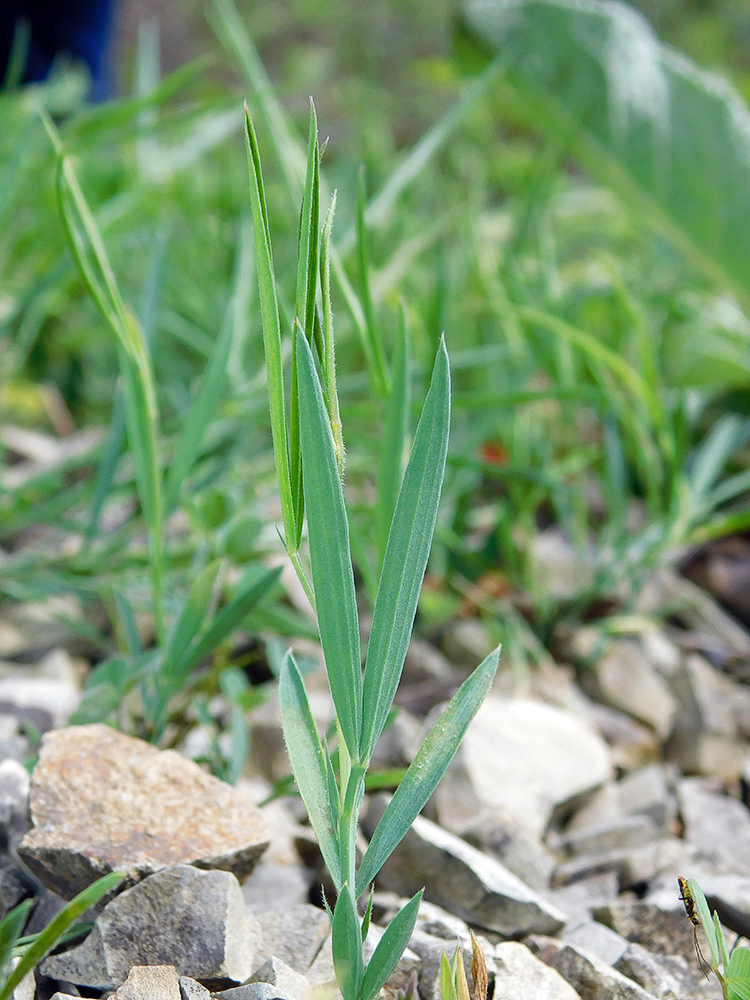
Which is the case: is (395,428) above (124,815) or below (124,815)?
above

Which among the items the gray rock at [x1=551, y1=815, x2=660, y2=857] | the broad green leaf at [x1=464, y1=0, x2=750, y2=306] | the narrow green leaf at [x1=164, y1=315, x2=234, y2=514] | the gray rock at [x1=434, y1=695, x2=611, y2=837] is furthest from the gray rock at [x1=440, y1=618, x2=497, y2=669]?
the broad green leaf at [x1=464, y1=0, x2=750, y2=306]

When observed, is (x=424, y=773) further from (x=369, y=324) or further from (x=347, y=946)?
(x=369, y=324)

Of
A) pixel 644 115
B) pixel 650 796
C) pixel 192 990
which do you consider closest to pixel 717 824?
pixel 650 796

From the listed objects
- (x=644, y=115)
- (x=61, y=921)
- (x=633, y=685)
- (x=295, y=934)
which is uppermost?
(x=644, y=115)

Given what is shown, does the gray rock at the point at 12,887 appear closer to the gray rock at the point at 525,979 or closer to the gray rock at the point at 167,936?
the gray rock at the point at 167,936

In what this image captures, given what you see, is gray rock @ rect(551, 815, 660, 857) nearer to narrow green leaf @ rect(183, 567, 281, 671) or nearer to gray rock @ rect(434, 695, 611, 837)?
gray rock @ rect(434, 695, 611, 837)

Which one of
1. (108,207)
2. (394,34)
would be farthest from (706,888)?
(394,34)

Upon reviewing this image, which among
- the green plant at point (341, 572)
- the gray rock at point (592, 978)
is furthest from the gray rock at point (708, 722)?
the green plant at point (341, 572)
